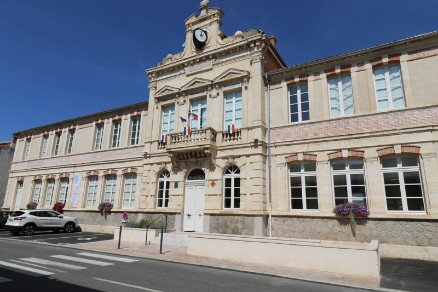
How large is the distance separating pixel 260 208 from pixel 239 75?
648cm

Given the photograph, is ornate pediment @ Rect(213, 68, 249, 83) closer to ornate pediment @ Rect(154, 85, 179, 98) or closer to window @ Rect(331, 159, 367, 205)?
ornate pediment @ Rect(154, 85, 179, 98)

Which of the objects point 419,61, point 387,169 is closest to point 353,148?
point 387,169

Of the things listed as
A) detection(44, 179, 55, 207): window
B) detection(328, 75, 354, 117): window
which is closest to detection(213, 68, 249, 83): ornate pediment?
detection(328, 75, 354, 117): window

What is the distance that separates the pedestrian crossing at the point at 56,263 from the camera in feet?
23.5

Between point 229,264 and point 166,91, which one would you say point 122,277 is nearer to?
point 229,264

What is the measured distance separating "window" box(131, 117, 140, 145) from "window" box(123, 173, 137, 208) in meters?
2.18

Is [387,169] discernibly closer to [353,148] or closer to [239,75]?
[353,148]

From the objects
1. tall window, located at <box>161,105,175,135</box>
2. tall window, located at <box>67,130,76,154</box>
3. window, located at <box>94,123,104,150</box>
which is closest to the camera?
tall window, located at <box>161,105,175,135</box>

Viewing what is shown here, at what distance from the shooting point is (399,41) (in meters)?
11.3

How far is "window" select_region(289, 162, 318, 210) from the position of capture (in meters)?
12.1

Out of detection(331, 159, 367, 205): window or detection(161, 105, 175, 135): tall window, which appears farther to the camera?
detection(161, 105, 175, 135): tall window

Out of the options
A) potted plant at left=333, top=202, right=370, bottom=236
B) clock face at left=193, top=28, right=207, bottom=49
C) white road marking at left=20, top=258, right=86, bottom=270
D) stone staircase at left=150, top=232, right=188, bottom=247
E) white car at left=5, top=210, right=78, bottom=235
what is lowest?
white road marking at left=20, top=258, right=86, bottom=270

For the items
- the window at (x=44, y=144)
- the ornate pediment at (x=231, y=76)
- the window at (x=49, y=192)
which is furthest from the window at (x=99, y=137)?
the ornate pediment at (x=231, y=76)

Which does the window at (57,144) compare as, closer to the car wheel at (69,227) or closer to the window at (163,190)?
the car wheel at (69,227)
